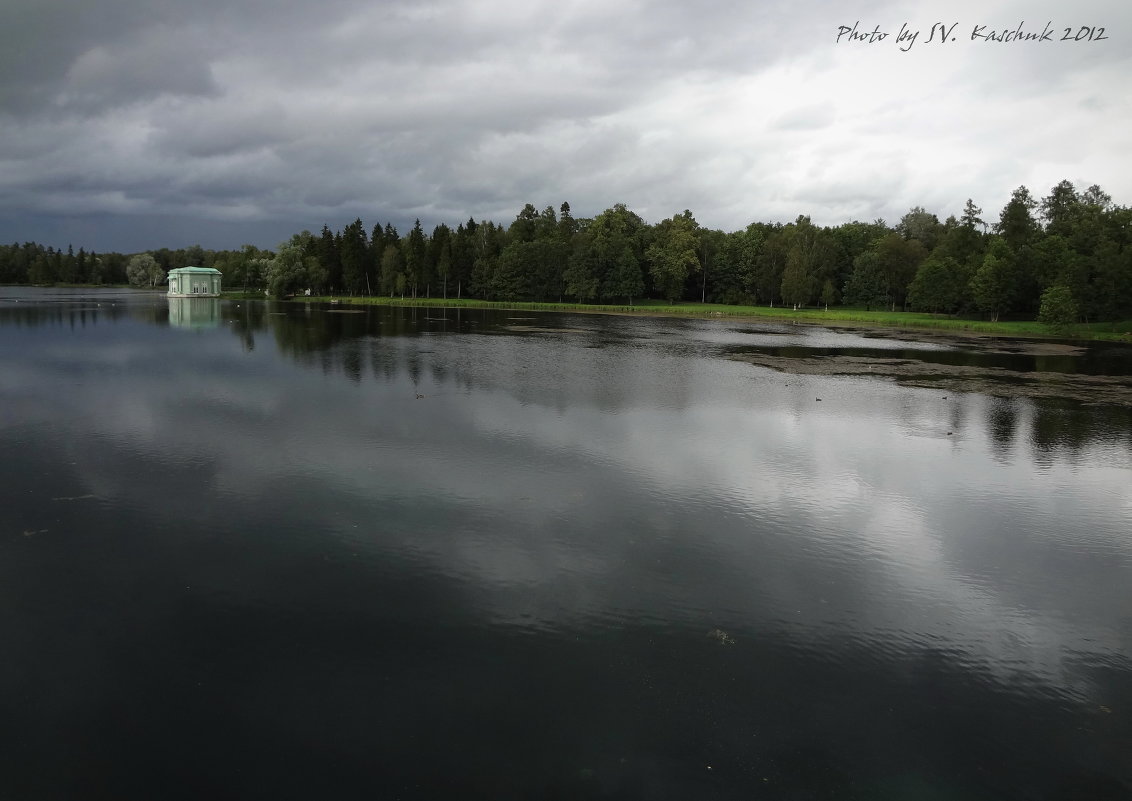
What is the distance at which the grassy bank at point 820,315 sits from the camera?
71125 mm

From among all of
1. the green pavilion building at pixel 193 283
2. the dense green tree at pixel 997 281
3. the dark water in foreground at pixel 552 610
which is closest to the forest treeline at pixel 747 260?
the dense green tree at pixel 997 281

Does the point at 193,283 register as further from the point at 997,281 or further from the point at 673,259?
the point at 997,281

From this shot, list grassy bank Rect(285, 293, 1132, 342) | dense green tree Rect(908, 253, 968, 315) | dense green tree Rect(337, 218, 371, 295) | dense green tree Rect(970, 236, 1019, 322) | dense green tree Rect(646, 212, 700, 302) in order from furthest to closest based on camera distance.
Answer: dense green tree Rect(337, 218, 371, 295) → dense green tree Rect(646, 212, 700, 302) → dense green tree Rect(908, 253, 968, 315) → dense green tree Rect(970, 236, 1019, 322) → grassy bank Rect(285, 293, 1132, 342)

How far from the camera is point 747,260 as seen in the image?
114 metres

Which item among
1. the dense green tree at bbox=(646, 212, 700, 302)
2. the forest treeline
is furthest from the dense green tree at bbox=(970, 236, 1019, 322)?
the dense green tree at bbox=(646, 212, 700, 302)

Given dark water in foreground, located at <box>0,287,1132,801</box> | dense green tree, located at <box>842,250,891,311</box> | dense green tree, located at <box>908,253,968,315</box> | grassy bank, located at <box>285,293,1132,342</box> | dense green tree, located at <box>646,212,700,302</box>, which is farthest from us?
dense green tree, located at <box>646,212,700,302</box>

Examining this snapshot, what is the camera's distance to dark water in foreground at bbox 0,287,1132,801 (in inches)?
298

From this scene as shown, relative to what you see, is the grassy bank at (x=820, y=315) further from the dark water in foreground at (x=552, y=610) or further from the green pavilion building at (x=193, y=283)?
the dark water in foreground at (x=552, y=610)

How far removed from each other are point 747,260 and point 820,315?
23.6 meters

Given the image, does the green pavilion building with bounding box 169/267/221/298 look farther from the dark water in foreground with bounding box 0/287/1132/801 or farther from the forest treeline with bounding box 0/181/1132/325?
the dark water in foreground with bounding box 0/287/1132/801

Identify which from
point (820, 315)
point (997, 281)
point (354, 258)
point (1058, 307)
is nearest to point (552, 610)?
→ point (1058, 307)

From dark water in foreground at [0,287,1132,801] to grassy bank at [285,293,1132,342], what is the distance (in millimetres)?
57606

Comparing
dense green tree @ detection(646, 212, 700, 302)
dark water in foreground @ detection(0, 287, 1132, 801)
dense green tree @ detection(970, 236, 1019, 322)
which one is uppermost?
dense green tree @ detection(646, 212, 700, 302)

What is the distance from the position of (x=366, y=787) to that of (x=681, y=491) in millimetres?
10807
